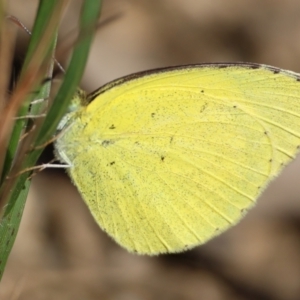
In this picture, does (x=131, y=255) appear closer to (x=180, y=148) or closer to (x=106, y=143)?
(x=180, y=148)

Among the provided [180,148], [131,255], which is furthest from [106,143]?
[131,255]

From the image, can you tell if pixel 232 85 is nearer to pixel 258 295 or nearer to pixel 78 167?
pixel 78 167

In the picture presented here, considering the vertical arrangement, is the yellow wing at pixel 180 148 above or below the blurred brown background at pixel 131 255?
above

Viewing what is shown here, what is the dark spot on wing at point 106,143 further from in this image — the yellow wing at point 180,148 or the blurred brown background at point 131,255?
the blurred brown background at point 131,255

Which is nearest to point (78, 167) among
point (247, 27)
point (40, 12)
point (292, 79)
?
point (292, 79)

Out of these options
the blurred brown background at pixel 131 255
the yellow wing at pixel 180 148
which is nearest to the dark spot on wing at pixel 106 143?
the yellow wing at pixel 180 148

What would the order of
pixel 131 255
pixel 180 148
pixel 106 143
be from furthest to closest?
pixel 131 255 → pixel 180 148 → pixel 106 143

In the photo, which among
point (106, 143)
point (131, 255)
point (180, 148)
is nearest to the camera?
point (106, 143)

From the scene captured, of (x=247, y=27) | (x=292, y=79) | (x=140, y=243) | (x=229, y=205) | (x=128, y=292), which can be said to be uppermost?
(x=292, y=79)

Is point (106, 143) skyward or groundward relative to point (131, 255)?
skyward
